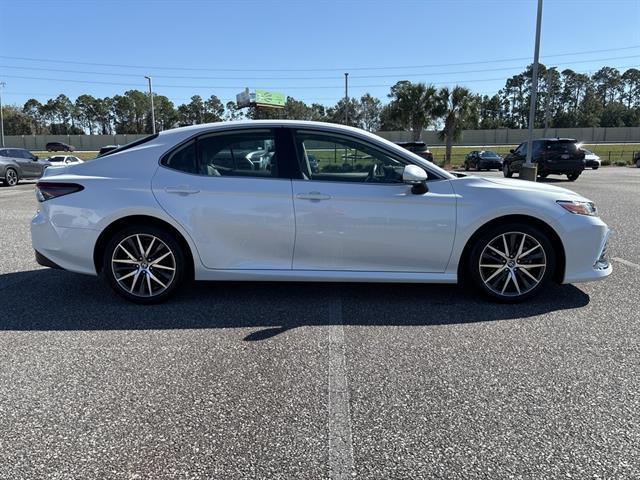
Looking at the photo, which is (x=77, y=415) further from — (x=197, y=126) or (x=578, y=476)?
(x=197, y=126)

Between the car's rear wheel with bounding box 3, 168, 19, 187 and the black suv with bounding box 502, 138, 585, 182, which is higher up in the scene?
the black suv with bounding box 502, 138, 585, 182

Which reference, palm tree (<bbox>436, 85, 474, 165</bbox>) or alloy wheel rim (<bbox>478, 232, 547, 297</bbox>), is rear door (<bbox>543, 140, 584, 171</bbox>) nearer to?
alloy wheel rim (<bbox>478, 232, 547, 297</bbox>)

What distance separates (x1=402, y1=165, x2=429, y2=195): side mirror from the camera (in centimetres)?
414

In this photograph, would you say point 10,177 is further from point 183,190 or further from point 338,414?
point 338,414

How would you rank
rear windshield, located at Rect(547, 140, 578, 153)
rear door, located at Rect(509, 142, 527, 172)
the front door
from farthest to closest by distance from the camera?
rear door, located at Rect(509, 142, 527, 172) < rear windshield, located at Rect(547, 140, 578, 153) < the front door

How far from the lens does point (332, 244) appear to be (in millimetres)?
4324

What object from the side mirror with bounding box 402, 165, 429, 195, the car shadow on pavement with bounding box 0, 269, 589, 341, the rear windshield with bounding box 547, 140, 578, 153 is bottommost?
the car shadow on pavement with bounding box 0, 269, 589, 341

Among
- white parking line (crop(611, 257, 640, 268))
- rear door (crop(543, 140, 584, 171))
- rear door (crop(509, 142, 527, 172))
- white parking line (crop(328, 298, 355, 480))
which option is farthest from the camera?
rear door (crop(509, 142, 527, 172))

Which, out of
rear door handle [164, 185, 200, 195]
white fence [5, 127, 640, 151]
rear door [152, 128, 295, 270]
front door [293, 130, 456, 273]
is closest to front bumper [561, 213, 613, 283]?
front door [293, 130, 456, 273]

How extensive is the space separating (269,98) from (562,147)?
52263 mm

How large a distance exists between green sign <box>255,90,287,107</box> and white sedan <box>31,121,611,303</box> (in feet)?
198

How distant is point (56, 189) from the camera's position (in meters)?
4.44

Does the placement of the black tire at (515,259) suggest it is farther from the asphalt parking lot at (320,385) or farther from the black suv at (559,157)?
the black suv at (559,157)

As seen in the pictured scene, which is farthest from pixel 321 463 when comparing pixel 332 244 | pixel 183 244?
pixel 183 244
